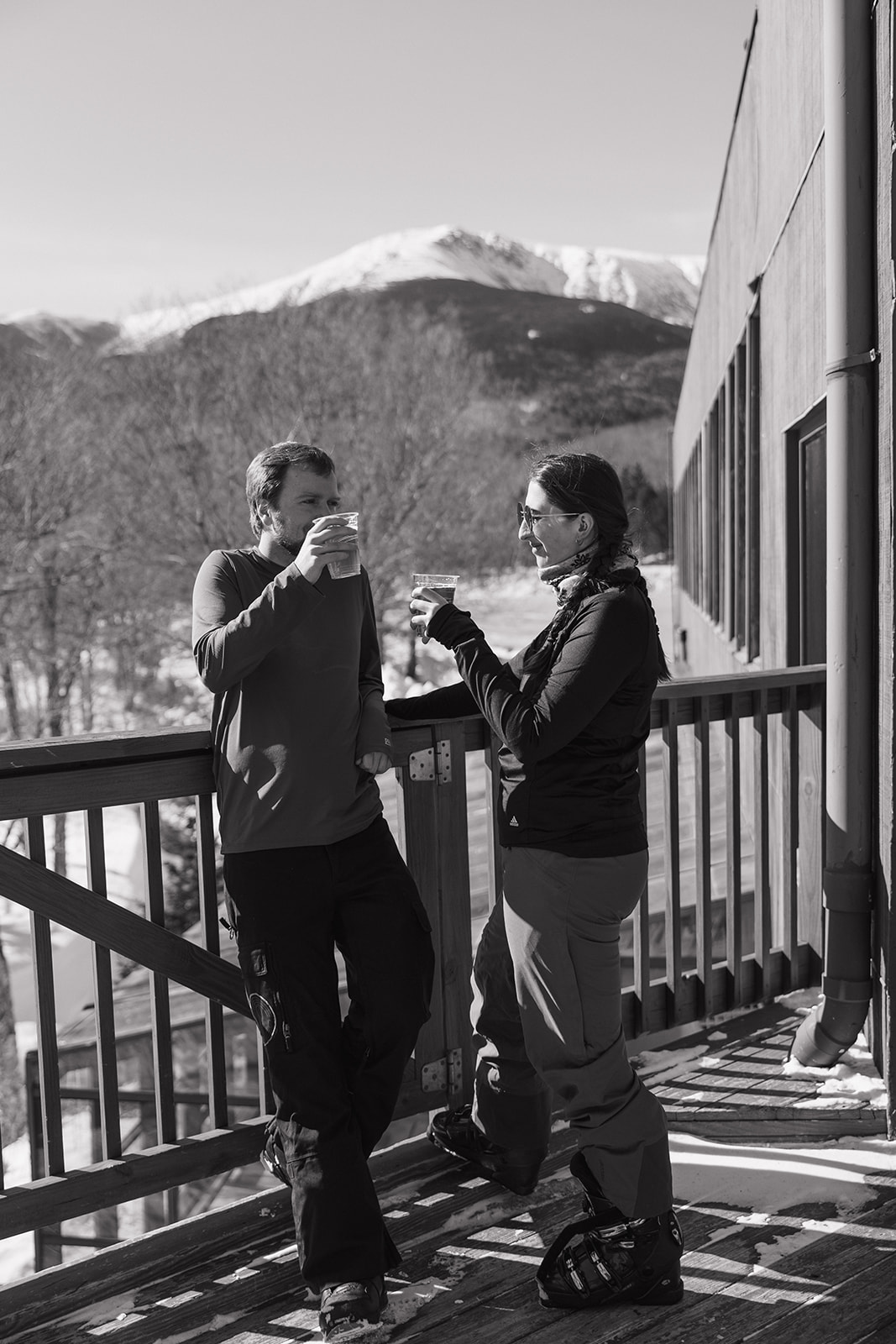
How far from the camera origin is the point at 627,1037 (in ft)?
12.4

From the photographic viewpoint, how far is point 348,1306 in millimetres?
2377

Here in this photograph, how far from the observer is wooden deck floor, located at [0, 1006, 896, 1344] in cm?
239

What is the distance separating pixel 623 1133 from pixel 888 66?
2.80 m

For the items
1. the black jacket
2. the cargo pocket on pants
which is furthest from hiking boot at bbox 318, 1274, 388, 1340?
the black jacket

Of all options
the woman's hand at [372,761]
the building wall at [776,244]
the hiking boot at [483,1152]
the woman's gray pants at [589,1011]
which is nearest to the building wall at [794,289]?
the building wall at [776,244]

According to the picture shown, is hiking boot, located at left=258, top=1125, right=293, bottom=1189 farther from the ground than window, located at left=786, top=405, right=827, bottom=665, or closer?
closer

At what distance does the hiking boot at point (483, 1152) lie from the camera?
2953 mm

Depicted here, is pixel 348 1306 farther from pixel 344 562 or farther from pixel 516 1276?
pixel 344 562

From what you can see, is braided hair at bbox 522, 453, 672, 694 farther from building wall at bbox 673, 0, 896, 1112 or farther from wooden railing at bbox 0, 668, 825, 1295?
building wall at bbox 673, 0, 896, 1112

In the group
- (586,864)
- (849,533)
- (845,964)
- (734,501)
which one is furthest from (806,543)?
(734,501)

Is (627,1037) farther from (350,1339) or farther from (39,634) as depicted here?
(39,634)

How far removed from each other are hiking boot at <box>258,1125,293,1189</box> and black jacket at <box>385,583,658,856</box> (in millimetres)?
976

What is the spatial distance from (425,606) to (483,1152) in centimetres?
153

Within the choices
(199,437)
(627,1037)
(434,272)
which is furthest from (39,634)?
(434,272)
